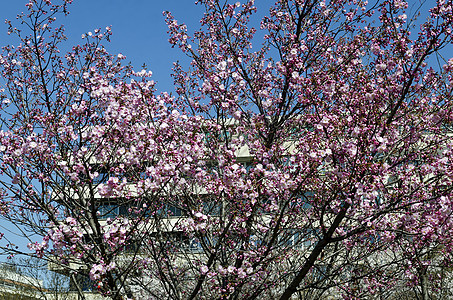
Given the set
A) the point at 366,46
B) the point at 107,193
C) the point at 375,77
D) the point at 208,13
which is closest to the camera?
the point at 107,193

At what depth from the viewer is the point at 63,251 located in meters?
6.97

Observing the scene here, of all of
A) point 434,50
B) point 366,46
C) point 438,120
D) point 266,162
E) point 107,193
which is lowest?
point 107,193

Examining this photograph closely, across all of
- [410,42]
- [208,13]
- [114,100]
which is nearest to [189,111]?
[208,13]

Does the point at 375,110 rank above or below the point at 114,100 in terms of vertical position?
above

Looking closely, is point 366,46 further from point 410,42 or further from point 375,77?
point 410,42

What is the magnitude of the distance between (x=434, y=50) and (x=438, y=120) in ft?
3.88

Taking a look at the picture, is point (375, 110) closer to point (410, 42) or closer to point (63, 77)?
point (410, 42)

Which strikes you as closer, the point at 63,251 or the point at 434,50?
the point at 63,251

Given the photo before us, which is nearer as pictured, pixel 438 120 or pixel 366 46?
pixel 438 120

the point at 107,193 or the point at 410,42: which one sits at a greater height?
the point at 410,42

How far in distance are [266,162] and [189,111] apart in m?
2.97

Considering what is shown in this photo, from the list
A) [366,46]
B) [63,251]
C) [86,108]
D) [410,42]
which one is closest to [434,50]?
[410,42]

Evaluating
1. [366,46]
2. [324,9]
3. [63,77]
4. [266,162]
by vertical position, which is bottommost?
[266,162]

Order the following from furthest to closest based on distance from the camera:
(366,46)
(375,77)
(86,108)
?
1. (366,46)
2. (375,77)
3. (86,108)
